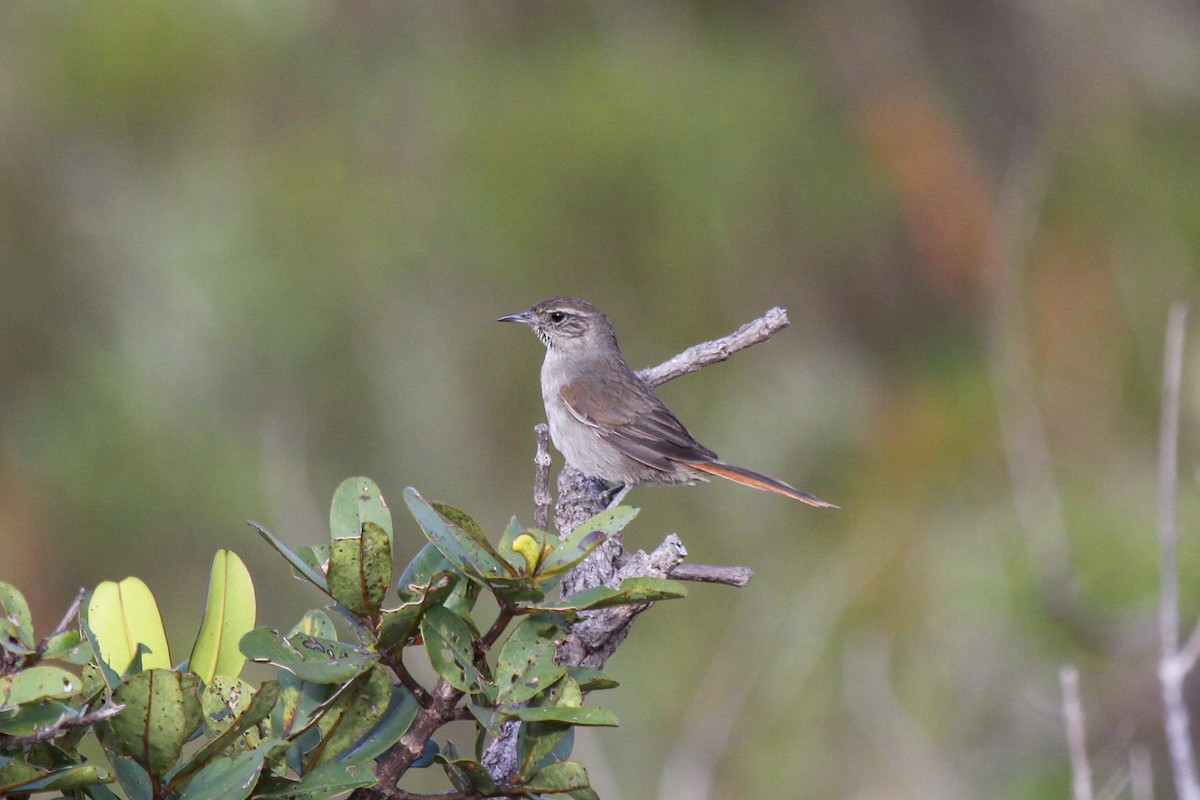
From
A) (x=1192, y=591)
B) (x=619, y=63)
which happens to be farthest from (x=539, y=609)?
(x=619, y=63)

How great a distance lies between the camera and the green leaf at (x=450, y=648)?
1.48 m

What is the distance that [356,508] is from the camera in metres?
1.60

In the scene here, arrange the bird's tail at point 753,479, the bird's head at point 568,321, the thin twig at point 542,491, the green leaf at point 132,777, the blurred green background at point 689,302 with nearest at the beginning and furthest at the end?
the green leaf at point 132,777, the thin twig at point 542,491, the bird's tail at point 753,479, the bird's head at point 568,321, the blurred green background at point 689,302

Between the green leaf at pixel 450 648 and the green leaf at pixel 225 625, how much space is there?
31cm

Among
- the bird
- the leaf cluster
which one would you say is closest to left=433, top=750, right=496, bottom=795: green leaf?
the leaf cluster

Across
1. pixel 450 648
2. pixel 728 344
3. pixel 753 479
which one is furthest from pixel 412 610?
pixel 753 479

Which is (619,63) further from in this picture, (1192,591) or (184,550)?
(1192,591)

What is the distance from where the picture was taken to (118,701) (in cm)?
135

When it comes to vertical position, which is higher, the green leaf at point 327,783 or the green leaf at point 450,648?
the green leaf at point 450,648

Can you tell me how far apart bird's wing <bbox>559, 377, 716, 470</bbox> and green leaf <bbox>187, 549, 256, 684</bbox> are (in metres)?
2.94

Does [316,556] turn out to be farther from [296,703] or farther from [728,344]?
[728,344]

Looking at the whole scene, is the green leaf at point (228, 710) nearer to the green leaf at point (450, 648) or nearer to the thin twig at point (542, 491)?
the green leaf at point (450, 648)

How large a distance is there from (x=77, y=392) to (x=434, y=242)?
1991 mm

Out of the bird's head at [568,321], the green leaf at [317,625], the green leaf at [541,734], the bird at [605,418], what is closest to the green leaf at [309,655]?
the green leaf at [317,625]
